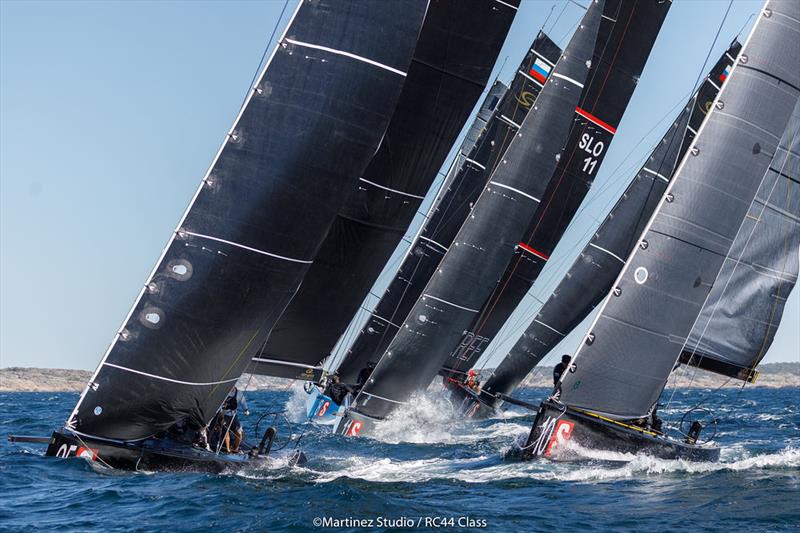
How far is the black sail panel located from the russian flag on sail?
916 centimetres

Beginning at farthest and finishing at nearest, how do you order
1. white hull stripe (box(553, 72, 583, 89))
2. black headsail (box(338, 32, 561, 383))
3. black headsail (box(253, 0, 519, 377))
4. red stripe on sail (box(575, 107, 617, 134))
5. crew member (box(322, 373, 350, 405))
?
black headsail (box(338, 32, 561, 383)), crew member (box(322, 373, 350, 405)), red stripe on sail (box(575, 107, 617, 134)), white hull stripe (box(553, 72, 583, 89)), black headsail (box(253, 0, 519, 377))

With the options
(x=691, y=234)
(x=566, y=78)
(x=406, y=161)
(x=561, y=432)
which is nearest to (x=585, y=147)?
(x=566, y=78)

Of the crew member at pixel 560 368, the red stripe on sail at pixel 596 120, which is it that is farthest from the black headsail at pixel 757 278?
the red stripe on sail at pixel 596 120

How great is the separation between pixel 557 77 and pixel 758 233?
18.2 ft

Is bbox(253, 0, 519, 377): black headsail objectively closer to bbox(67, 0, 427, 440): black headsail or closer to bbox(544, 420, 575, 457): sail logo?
bbox(67, 0, 427, 440): black headsail

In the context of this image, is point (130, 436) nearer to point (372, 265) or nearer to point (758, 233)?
point (372, 265)

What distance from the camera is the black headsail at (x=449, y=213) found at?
84.3 ft

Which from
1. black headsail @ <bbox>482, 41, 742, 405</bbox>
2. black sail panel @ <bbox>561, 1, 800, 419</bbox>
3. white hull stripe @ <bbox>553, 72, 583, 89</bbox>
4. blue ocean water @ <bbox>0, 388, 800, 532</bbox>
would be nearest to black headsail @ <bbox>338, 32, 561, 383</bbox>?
black headsail @ <bbox>482, 41, 742, 405</bbox>

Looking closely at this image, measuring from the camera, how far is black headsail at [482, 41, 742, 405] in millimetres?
23031

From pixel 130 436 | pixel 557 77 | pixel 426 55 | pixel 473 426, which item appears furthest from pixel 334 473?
pixel 473 426

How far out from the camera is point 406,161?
17.5 m

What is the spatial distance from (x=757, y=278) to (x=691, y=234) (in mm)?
3142

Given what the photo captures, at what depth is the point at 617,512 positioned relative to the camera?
12094 millimetres

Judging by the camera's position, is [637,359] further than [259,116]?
Yes
